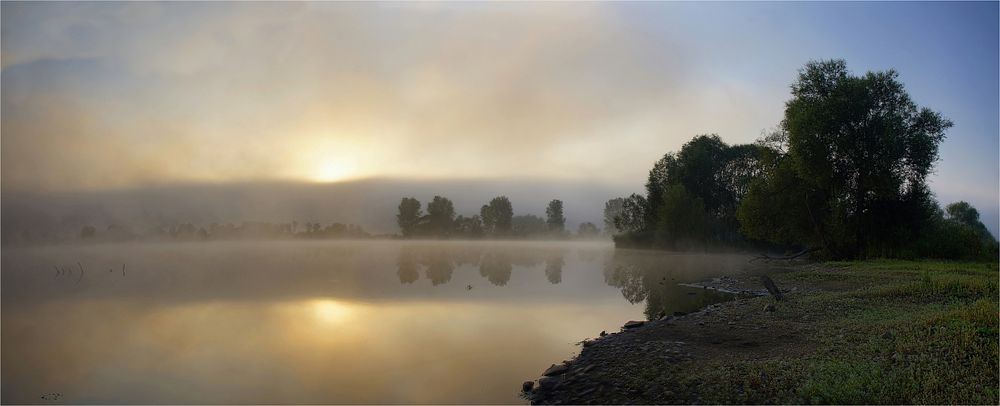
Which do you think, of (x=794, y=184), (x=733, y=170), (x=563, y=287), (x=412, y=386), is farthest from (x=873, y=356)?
(x=733, y=170)

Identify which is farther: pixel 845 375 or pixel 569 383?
pixel 569 383

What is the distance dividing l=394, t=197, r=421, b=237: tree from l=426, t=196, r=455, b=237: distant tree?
5210 mm

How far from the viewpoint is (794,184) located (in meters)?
48.9

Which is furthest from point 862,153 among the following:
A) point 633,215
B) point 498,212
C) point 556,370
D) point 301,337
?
point 498,212

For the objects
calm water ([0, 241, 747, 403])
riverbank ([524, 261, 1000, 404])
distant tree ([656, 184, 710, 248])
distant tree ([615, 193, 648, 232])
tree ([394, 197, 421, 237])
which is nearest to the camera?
riverbank ([524, 261, 1000, 404])

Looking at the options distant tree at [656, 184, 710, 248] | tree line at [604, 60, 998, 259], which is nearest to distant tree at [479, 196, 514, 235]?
distant tree at [656, 184, 710, 248]

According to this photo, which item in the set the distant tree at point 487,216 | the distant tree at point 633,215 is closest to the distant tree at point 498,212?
the distant tree at point 487,216

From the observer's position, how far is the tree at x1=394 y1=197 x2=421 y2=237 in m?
183

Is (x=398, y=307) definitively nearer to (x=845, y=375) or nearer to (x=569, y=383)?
(x=569, y=383)

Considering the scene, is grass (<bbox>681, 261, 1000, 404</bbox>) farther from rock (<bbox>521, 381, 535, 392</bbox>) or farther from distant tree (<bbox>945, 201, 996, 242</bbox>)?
distant tree (<bbox>945, 201, 996, 242</bbox>)

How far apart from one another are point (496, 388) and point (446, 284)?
85.1 ft

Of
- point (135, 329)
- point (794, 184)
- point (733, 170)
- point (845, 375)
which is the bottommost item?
point (135, 329)

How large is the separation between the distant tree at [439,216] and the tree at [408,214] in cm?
521

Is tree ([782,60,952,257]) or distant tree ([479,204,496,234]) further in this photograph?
distant tree ([479,204,496,234])
